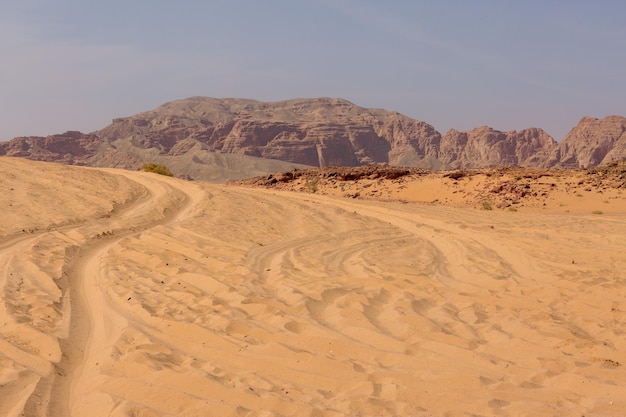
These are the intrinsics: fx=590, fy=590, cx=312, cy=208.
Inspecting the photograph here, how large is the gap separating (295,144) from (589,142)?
6298 cm

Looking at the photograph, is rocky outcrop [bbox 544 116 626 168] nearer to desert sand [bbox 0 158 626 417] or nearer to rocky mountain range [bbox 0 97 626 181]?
rocky mountain range [bbox 0 97 626 181]

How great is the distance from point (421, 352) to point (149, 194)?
15887 millimetres

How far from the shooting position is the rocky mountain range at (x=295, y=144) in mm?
108062

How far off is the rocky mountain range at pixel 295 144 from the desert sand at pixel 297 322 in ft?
265

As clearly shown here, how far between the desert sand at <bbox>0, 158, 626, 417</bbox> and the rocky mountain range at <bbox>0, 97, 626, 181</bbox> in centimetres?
8077

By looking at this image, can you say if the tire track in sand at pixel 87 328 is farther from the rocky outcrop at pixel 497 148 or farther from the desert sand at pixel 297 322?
the rocky outcrop at pixel 497 148

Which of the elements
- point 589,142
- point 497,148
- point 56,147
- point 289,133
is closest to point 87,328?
point 56,147

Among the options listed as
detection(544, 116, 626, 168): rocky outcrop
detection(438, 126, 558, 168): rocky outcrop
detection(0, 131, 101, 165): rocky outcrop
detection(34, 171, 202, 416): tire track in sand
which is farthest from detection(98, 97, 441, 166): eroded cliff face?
detection(34, 171, 202, 416): tire track in sand

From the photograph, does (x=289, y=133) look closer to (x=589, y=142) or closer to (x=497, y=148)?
(x=497, y=148)

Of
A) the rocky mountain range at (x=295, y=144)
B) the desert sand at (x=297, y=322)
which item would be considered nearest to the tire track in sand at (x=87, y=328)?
the desert sand at (x=297, y=322)

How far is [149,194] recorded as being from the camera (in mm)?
19859

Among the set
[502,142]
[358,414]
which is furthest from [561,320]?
[502,142]

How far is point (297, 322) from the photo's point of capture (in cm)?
622

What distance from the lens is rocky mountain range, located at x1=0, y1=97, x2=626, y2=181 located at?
10806 cm
